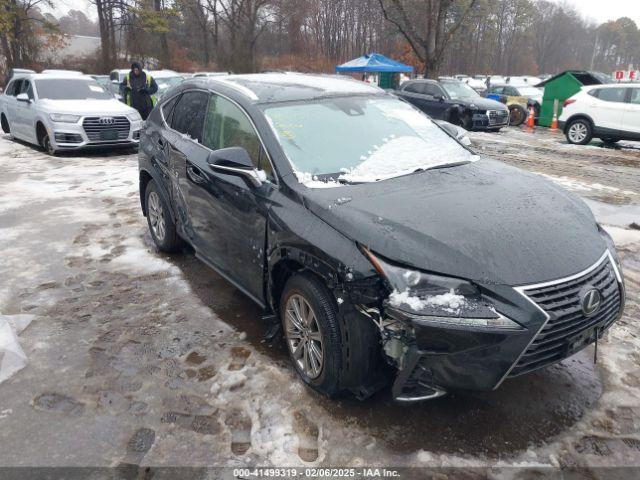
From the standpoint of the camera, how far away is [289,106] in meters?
3.62

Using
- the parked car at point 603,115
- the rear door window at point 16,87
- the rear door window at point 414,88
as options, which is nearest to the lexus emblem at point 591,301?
the parked car at point 603,115

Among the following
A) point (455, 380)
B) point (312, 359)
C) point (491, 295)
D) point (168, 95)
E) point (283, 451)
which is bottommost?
point (283, 451)

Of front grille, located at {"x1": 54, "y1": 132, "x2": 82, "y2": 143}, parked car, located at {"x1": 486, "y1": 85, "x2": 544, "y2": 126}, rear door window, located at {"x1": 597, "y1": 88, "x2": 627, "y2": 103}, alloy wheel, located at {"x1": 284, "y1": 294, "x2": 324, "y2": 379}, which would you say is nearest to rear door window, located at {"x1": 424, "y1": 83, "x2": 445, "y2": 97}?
parked car, located at {"x1": 486, "y1": 85, "x2": 544, "y2": 126}

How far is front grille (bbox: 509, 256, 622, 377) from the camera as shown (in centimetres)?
238

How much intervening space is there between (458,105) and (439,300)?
47.7 ft

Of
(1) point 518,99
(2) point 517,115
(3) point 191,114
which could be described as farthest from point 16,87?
(1) point 518,99

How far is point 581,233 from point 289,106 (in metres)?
2.05

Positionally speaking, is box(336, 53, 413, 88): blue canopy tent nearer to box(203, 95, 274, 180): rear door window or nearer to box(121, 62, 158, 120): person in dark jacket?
box(121, 62, 158, 120): person in dark jacket

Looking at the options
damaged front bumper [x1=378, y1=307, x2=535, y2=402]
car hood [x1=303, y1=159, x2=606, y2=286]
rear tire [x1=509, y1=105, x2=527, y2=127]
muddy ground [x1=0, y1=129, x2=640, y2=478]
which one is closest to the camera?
damaged front bumper [x1=378, y1=307, x2=535, y2=402]

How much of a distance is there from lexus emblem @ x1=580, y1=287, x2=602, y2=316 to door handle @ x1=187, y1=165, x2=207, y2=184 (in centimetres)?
266

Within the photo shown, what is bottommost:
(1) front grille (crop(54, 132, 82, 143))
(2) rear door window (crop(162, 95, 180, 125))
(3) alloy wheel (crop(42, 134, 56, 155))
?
(3) alloy wheel (crop(42, 134, 56, 155))

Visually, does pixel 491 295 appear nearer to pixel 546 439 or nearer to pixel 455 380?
pixel 455 380

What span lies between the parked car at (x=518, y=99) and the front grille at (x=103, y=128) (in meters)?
13.7

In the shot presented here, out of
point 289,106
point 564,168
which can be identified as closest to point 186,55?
point 564,168
